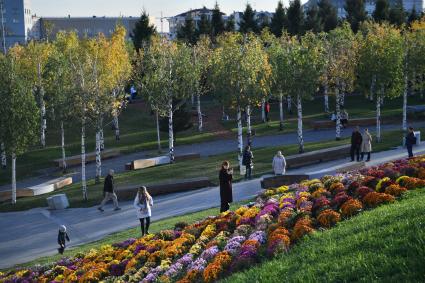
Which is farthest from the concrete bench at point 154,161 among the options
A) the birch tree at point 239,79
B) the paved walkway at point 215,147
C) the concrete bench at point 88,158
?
the birch tree at point 239,79

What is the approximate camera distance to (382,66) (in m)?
34.5

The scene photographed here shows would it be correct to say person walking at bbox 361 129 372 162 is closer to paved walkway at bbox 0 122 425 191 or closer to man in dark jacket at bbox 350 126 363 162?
man in dark jacket at bbox 350 126 363 162

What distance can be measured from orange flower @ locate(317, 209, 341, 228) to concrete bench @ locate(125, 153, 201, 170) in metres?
24.1

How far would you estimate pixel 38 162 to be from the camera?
1614 inches

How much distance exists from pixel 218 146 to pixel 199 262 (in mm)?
30253

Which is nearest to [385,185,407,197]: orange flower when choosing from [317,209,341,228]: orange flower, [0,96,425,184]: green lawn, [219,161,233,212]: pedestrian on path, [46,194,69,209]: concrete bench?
[317,209,341,228]: orange flower

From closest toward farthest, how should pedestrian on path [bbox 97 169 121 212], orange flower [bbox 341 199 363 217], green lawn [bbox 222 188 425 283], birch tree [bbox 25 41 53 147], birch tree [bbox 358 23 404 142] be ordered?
green lawn [bbox 222 188 425 283] → orange flower [bbox 341 199 363 217] → pedestrian on path [bbox 97 169 121 212] → birch tree [bbox 358 23 404 142] → birch tree [bbox 25 41 53 147]

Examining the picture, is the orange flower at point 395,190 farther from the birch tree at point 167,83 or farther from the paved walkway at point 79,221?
the birch tree at point 167,83

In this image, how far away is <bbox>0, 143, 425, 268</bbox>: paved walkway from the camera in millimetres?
21188

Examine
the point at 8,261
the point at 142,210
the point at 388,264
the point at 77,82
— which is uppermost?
the point at 77,82

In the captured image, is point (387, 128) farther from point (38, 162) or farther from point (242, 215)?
point (242, 215)

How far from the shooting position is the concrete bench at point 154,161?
3559 centimetres

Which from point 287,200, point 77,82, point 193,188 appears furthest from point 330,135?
point 287,200

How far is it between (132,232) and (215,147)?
21.7 metres
